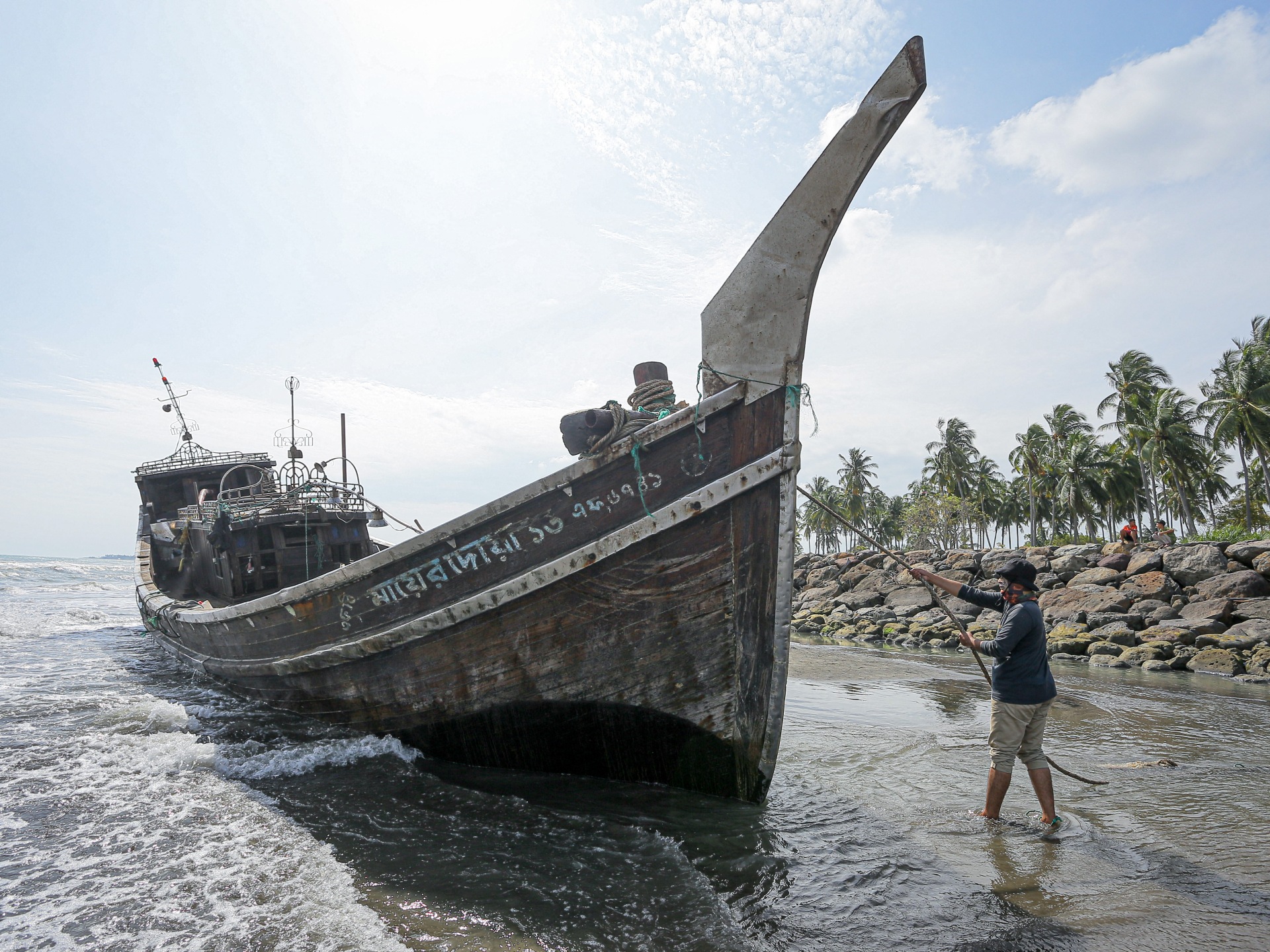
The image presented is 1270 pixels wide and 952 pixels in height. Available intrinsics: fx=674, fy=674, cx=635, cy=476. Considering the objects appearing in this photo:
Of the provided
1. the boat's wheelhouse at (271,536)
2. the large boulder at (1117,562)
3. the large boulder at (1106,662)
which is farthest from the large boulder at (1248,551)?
the boat's wheelhouse at (271,536)

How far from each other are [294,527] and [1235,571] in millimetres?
20479

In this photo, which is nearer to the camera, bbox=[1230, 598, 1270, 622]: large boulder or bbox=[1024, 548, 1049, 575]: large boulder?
bbox=[1230, 598, 1270, 622]: large boulder

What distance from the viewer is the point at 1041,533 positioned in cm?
5875

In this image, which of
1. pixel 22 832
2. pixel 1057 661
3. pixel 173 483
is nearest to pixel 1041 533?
pixel 1057 661

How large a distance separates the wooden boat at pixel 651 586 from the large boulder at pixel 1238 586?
17.0 meters

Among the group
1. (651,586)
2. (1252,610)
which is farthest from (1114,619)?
(651,586)

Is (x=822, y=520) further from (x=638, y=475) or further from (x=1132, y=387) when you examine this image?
(x=638, y=475)

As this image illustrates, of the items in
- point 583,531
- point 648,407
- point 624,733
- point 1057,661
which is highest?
point 648,407

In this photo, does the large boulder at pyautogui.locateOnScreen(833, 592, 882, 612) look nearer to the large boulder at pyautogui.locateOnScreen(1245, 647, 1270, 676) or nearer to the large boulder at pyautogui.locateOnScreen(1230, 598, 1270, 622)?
the large boulder at pyautogui.locateOnScreen(1230, 598, 1270, 622)

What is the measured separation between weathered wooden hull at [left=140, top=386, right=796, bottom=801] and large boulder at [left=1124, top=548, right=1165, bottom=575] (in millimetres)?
19320

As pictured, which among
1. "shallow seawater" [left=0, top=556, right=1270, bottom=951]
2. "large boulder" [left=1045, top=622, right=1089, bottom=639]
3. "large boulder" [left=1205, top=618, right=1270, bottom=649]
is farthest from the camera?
"large boulder" [left=1045, top=622, right=1089, bottom=639]

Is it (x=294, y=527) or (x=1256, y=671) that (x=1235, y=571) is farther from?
(x=294, y=527)

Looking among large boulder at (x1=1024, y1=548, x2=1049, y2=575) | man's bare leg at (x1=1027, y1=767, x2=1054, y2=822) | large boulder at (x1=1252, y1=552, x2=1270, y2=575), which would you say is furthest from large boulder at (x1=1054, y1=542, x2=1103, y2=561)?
man's bare leg at (x1=1027, y1=767, x2=1054, y2=822)

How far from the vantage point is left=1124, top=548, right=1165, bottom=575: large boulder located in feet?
60.5
